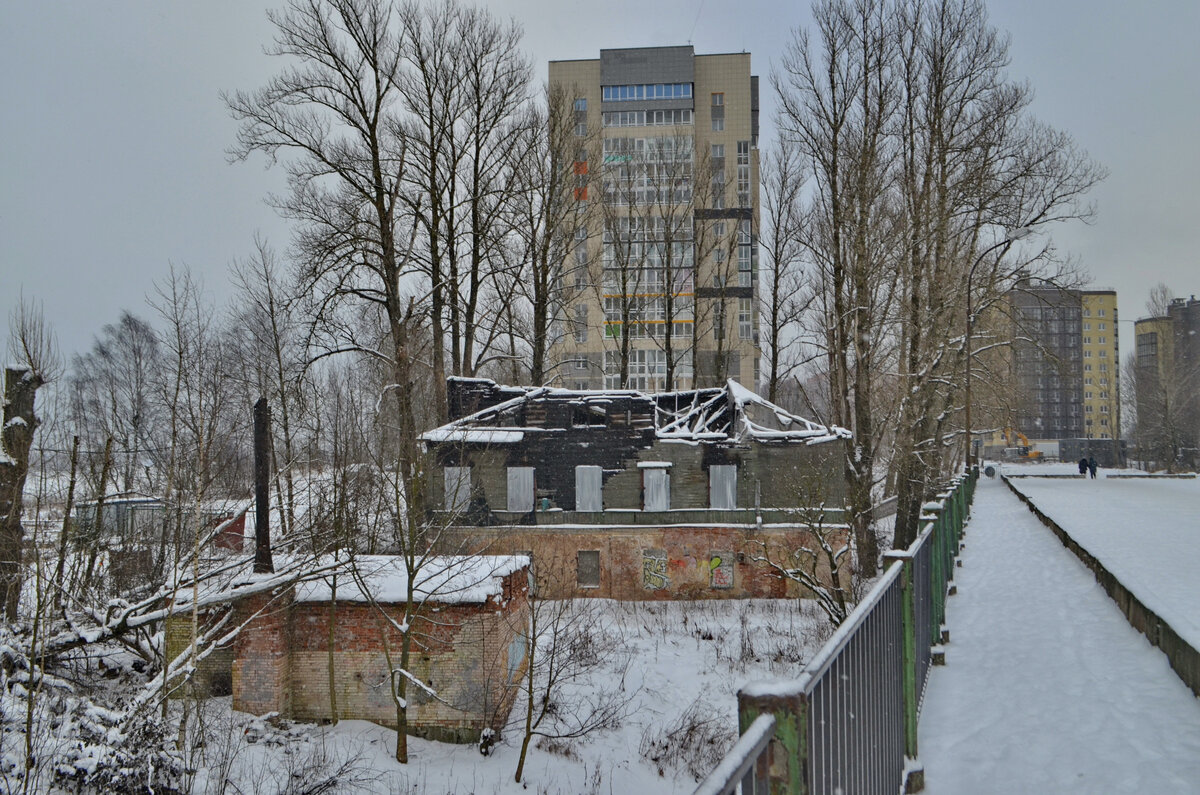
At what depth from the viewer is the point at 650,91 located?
5688 centimetres

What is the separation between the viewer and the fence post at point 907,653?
16.9ft

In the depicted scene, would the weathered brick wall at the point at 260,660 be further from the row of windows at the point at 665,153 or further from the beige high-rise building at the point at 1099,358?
the beige high-rise building at the point at 1099,358

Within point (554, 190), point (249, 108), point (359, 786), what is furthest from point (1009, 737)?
point (554, 190)

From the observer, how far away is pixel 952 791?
16.5ft

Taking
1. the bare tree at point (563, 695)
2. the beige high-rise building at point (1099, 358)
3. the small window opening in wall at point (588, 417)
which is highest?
the beige high-rise building at point (1099, 358)

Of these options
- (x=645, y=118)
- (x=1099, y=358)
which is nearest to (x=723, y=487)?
(x=645, y=118)

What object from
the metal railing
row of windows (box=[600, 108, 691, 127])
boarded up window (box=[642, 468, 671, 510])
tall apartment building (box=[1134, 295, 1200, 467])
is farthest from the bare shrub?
tall apartment building (box=[1134, 295, 1200, 467])

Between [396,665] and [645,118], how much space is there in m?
48.7

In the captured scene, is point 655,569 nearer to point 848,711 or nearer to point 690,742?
point 690,742

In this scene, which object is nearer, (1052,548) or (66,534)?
(66,534)

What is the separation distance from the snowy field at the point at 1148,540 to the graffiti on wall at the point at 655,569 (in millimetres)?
11286

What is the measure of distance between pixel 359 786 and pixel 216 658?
5794 millimetres

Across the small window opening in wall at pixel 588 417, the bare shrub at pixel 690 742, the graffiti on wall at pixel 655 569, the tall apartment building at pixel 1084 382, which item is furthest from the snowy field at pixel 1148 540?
the tall apartment building at pixel 1084 382

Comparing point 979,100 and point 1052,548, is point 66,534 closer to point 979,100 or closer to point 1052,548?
point 1052,548
